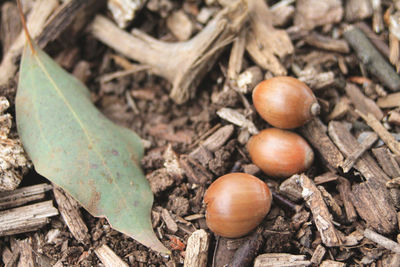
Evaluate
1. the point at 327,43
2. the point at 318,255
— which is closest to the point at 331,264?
the point at 318,255

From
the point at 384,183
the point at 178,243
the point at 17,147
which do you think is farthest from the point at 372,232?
the point at 17,147

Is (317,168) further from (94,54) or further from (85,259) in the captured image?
(94,54)

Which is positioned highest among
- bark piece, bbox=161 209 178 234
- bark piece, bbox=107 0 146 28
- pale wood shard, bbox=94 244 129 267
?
bark piece, bbox=107 0 146 28

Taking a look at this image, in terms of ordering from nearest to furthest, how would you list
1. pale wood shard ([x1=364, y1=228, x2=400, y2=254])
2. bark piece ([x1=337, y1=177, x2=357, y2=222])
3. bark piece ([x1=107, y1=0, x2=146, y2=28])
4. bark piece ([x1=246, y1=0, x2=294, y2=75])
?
pale wood shard ([x1=364, y1=228, x2=400, y2=254])
bark piece ([x1=337, y1=177, x2=357, y2=222])
bark piece ([x1=246, y1=0, x2=294, y2=75])
bark piece ([x1=107, y1=0, x2=146, y2=28])

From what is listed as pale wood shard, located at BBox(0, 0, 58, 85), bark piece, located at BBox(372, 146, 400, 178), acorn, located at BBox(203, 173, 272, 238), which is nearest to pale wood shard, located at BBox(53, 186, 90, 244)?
acorn, located at BBox(203, 173, 272, 238)

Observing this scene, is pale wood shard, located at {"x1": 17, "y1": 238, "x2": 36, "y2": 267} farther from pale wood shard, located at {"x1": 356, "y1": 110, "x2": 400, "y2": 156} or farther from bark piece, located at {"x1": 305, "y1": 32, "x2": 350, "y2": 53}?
bark piece, located at {"x1": 305, "y1": 32, "x2": 350, "y2": 53}

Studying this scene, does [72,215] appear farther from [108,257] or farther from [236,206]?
[236,206]
